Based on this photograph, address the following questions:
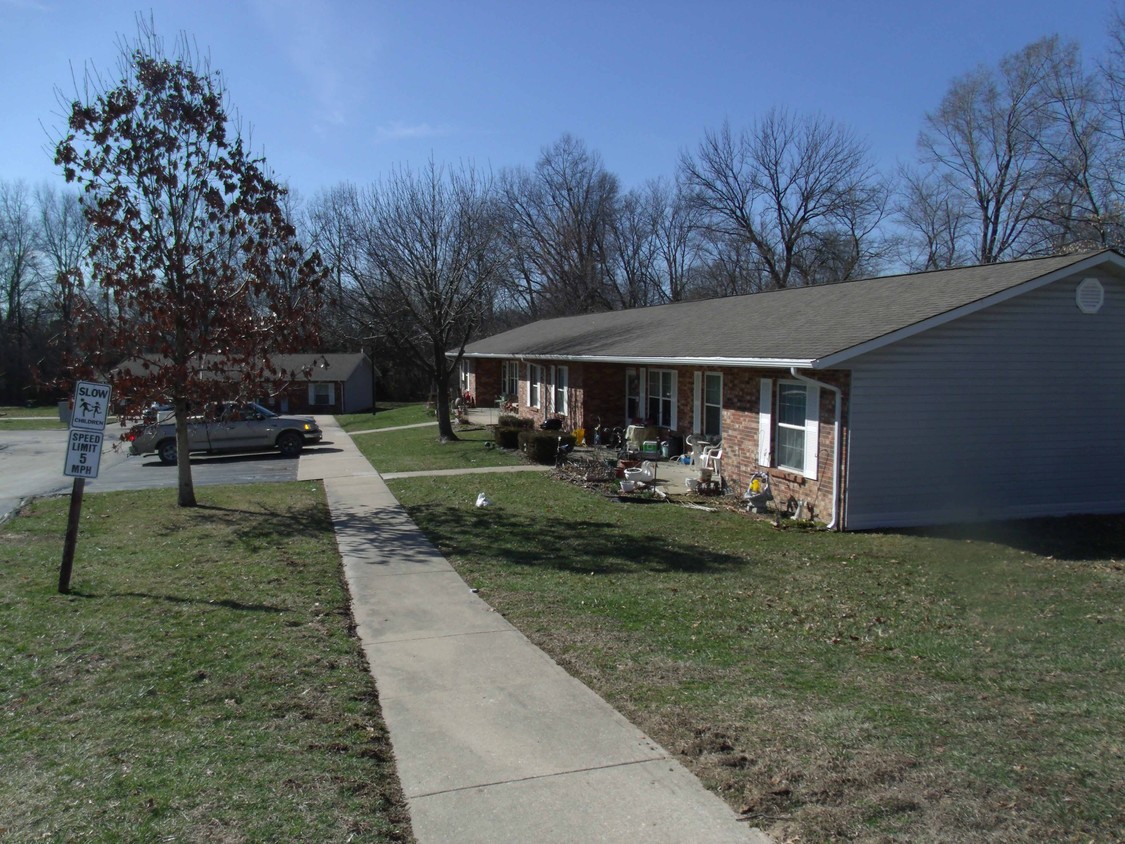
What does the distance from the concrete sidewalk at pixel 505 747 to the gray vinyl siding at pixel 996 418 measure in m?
6.63

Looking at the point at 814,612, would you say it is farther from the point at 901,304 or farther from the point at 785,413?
the point at 901,304

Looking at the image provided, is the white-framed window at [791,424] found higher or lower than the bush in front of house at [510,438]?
higher

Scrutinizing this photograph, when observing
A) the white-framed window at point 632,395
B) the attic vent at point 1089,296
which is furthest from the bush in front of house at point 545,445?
the attic vent at point 1089,296

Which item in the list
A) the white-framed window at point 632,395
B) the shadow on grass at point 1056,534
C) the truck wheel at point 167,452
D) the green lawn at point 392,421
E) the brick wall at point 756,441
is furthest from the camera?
the green lawn at point 392,421

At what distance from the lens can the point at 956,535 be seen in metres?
11.8

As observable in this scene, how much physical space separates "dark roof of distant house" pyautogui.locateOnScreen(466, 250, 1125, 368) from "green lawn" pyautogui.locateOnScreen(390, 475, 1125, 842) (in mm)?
2674

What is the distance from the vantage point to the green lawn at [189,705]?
13.3 feet

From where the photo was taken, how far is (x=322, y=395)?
2141 inches

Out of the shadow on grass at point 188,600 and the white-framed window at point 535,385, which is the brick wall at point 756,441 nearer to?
the shadow on grass at point 188,600

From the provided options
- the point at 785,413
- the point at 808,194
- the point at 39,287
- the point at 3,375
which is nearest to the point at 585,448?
the point at 785,413

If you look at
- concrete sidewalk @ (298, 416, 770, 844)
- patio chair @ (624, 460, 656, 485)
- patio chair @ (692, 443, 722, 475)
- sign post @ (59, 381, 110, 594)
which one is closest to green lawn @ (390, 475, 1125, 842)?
concrete sidewalk @ (298, 416, 770, 844)

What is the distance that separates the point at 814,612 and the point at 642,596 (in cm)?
162

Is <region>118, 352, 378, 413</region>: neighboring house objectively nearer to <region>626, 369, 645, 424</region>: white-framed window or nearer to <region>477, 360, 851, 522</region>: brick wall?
<region>477, 360, 851, 522</region>: brick wall

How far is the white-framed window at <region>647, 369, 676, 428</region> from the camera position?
65.5 ft
